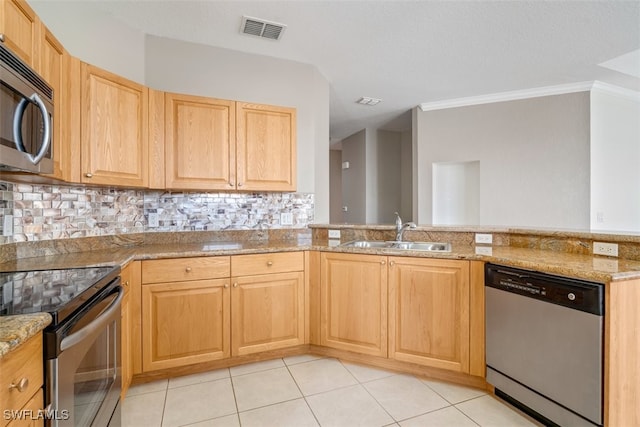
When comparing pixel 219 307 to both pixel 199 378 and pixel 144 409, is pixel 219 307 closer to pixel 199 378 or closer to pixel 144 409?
pixel 199 378

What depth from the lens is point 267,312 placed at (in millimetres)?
2246

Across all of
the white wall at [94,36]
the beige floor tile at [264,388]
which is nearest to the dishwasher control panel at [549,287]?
the beige floor tile at [264,388]

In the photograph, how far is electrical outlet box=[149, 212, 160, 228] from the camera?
2.51 metres

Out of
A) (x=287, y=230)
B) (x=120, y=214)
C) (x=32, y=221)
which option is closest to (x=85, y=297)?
(x=32, y=221)

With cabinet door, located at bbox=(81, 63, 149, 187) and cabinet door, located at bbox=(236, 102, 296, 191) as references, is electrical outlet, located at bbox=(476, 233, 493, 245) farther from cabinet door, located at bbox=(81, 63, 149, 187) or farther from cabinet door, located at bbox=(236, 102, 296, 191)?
cabinet door, located at bbox=(81, 63, 149, 187)

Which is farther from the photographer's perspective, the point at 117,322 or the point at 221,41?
the point at 221,41

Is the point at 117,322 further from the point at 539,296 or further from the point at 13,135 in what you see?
the point at 539,296

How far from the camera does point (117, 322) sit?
145 centimetres

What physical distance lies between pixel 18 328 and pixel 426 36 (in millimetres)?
3020

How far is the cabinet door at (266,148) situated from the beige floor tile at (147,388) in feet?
4.81

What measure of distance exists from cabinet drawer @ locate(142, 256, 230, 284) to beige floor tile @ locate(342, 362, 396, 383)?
1.12 metres

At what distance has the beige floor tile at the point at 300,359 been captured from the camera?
2297 millimetres

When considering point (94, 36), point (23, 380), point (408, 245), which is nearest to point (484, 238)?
point (408, 245)

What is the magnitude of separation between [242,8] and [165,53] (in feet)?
2.67
